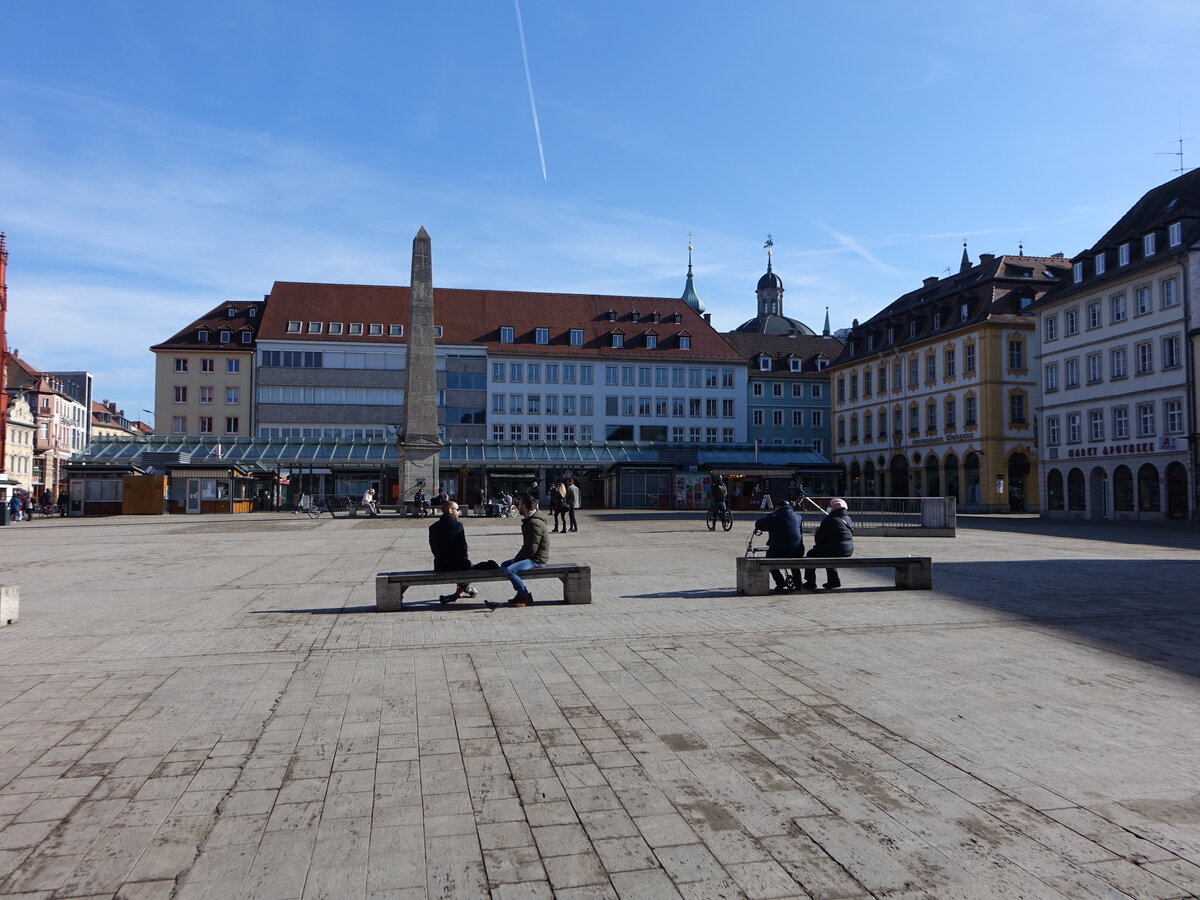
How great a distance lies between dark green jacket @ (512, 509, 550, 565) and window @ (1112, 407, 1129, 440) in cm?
4131

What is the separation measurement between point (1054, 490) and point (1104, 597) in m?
42.4

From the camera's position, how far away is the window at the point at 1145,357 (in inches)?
1684

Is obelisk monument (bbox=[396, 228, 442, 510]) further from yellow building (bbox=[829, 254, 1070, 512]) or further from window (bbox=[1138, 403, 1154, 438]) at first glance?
yellow building (bbox=[829, 254, 1070, 512])

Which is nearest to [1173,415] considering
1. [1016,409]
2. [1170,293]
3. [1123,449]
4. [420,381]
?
[1123,449]

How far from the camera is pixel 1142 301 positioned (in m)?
43.4

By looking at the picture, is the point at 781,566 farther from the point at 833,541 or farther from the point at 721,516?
the point at 721,516

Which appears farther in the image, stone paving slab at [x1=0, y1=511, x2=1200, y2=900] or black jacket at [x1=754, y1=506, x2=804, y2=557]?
black jacket at [x1=754, y1=506, x2=804, y2=557]

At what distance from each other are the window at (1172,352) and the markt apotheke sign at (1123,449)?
3.28 m

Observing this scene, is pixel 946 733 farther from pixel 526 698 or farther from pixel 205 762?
pixel 205 762

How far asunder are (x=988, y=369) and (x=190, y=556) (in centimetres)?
4726

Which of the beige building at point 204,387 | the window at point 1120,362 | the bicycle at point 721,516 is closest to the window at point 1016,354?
the window at point 1120,362

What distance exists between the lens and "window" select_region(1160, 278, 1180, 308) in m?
41.1

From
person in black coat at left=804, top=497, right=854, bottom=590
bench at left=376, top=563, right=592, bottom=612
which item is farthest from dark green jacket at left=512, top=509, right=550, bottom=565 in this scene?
person in black coat at left=804, top=497, right=854, bottom=590

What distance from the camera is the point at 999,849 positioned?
386 cm
